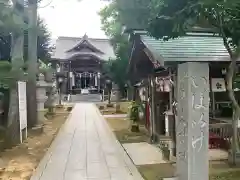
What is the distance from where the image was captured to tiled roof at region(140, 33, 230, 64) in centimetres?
679

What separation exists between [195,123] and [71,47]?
41.2 m

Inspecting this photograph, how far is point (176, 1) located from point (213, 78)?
4843mm

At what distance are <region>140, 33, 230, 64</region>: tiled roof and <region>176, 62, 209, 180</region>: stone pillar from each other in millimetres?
1608

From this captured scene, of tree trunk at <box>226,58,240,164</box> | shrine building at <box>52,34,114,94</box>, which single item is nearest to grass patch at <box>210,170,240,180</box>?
tree trunk at <box>226,58,240,164</box>

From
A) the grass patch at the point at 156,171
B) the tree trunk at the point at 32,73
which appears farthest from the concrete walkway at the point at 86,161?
the tree trunk at the point at 32,73

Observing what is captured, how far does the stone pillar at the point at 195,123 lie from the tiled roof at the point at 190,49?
1.61 metres

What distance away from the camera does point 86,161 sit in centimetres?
748

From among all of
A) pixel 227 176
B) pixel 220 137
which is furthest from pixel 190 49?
pixel 227 176

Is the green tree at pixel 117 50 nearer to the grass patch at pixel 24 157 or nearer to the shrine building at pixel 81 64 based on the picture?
the grass patch at pixel 24 157

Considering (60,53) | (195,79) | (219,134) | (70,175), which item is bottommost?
(70,175)

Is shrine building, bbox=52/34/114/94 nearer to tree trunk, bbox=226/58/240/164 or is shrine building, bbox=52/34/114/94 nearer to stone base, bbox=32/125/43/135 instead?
stone base, bbox=32/125/43/135

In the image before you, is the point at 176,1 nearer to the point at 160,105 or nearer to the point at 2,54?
the point at 160,105

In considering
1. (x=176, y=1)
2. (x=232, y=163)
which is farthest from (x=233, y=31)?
(x=232, y=163)

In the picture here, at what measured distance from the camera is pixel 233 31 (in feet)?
19.3
